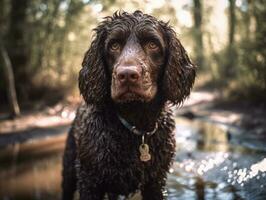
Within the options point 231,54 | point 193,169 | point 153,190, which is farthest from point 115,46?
point 231,54

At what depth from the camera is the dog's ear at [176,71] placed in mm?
4441

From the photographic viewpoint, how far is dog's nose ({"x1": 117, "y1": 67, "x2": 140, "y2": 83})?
149 inches

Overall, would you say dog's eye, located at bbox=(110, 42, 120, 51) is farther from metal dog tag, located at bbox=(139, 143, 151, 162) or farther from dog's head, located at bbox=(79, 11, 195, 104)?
metal dog tag, located at bbox=(139, 143, 151, 162)

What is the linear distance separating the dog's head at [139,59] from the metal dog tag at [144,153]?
0.53 metres

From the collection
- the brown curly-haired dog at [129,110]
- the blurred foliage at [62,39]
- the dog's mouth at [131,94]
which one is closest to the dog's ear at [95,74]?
the brown curly-haired dog at [129,110]

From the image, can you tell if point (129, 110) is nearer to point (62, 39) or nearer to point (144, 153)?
point (144, 153)

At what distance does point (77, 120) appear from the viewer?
5.62 metres

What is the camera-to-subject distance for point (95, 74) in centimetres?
454

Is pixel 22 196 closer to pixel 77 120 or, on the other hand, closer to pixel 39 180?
pixel 39 180

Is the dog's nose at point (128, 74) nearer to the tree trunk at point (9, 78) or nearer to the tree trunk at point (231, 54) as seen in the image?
the tree trunk at point (9, 78)

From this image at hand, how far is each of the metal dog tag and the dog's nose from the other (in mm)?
900

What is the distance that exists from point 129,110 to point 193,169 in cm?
368

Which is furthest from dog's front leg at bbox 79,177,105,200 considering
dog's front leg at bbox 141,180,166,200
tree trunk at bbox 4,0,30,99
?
tree trunk at bbox 4,0,30,99

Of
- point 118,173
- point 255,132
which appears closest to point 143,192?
point 118,173
